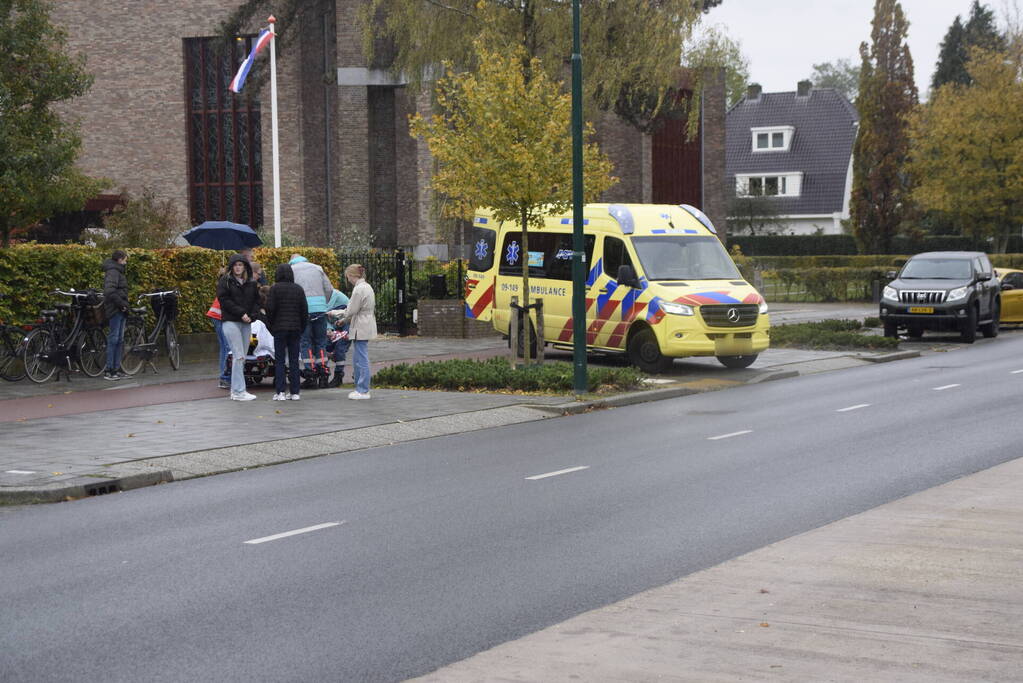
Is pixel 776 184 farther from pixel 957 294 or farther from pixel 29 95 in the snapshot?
pixel 29 95

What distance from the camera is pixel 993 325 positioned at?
28.1 m

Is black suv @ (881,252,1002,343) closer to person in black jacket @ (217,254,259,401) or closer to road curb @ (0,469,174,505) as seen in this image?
person in black jacket @ (217,254,259,401)

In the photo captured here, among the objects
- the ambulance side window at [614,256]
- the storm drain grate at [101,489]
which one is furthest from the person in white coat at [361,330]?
the storm drain grate at [101,489]

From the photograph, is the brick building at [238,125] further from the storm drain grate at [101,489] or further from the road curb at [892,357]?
the storm drain grate at [101,489]

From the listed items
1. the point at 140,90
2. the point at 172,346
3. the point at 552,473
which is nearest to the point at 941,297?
the point at 172,346

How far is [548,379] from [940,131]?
35728 mm

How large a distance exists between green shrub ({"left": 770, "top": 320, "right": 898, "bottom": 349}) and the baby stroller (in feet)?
35.9

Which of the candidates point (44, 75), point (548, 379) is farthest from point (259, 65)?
point (548, 379)

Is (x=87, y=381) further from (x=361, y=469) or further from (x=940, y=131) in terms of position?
(x=940, y=131)

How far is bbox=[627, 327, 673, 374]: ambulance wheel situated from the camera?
1995 cm

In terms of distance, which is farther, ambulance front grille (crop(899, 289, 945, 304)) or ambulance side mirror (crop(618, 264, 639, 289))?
ambulance front grille (crop(899, 289, 945, 304))

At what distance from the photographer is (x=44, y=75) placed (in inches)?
944

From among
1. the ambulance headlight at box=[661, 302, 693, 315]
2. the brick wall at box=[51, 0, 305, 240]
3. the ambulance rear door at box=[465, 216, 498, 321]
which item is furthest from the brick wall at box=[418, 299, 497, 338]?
the brick wall at box=[51, 0, 305, 240]

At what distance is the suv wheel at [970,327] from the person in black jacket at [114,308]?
1618cm
